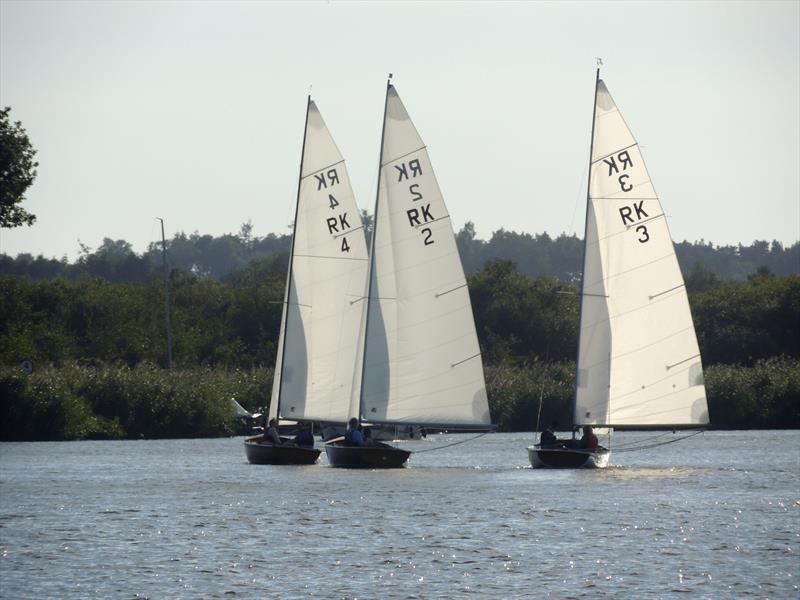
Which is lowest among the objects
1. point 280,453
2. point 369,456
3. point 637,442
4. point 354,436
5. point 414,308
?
point 369,456

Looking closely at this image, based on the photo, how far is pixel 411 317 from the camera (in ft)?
168

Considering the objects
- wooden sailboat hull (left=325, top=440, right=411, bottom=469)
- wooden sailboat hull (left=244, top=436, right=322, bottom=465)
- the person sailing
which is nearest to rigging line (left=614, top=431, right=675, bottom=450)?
wooden sailboat hull (left=244, top=436, right=322, bottom=465)

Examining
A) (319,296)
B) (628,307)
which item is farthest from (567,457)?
Result: (319,296)

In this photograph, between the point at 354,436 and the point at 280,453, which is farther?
the point at 280,453

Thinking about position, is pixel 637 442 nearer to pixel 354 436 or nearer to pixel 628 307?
pixel 628 307

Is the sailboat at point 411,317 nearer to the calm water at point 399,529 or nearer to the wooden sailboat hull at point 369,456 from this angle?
the wooden sailboat hull at point 369,456

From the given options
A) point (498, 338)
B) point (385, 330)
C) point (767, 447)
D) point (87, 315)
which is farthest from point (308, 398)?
point (87, 315)

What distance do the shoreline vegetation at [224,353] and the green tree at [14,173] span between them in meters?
6.29

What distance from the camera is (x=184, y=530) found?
37.3 m

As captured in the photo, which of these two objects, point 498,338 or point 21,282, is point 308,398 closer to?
point 498,338

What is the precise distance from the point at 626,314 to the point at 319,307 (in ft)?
35.5

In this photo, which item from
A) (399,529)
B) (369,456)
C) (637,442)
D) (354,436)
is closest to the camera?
(399,529)

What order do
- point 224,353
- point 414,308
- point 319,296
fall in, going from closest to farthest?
point 414,308
point 319,296
point 224,353

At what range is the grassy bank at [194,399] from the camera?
225 feet
